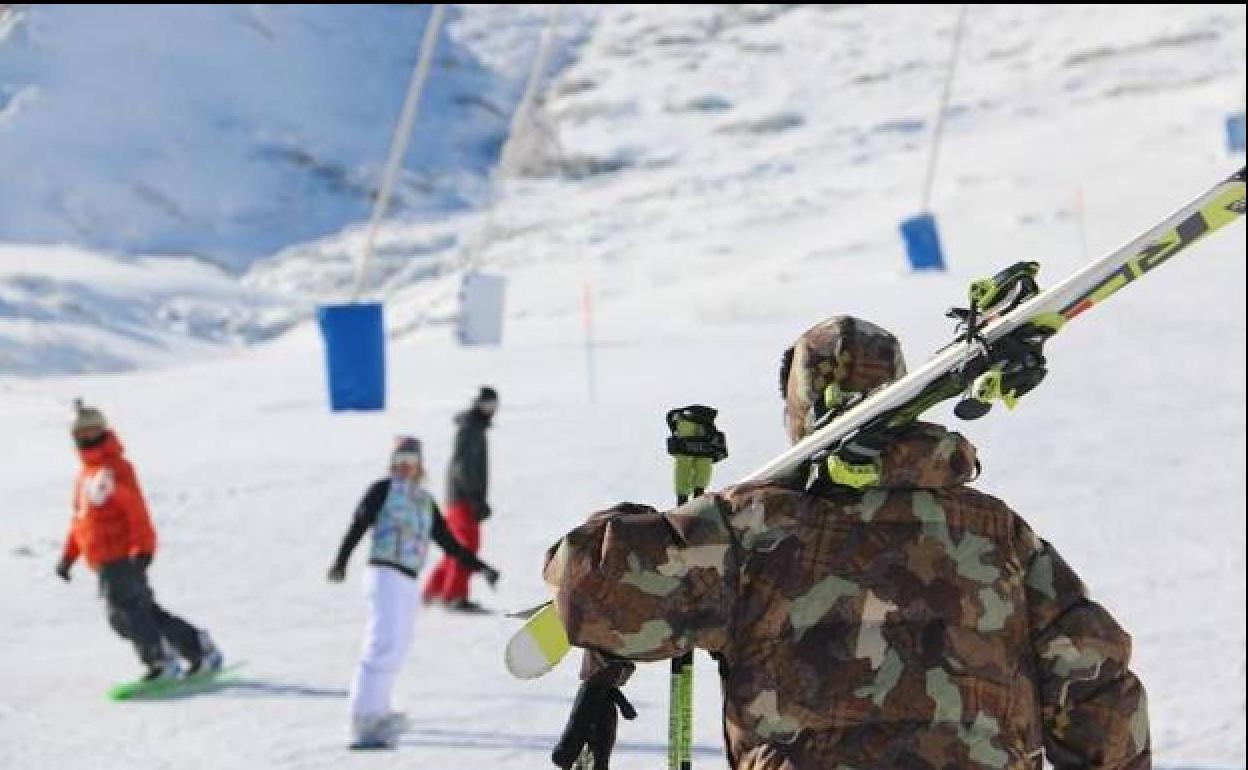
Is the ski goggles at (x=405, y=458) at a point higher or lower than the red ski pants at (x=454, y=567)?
higher

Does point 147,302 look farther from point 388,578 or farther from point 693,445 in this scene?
point 693,445

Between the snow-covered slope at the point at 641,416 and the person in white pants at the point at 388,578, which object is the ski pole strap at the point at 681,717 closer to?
the snow-covered slope at the point at 641,416

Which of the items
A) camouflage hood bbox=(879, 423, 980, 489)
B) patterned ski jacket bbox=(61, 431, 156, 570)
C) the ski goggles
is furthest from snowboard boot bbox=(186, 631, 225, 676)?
camouflage hood bbox=(879, 423, 980, 489)

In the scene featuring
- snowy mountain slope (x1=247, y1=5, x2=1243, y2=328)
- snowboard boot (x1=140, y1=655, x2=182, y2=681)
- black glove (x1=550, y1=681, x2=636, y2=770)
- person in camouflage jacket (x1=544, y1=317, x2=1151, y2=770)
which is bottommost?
snowboard boot (x1=140, y1=655, x2=182, y2=681)

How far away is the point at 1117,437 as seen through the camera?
15.1 metres

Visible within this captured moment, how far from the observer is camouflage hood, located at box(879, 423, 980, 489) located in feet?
8.91

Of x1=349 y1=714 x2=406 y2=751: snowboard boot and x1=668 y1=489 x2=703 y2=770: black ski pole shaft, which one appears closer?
x1=668 y1=489 x2=703 y2=770: black ski pole shaft

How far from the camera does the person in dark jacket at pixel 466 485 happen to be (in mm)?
10719

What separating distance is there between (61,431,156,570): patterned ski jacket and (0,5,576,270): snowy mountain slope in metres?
23.8

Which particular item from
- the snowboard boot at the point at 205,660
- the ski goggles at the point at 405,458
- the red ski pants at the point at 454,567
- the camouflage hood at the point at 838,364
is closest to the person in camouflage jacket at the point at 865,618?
the camouflage hood at the point at 838,364

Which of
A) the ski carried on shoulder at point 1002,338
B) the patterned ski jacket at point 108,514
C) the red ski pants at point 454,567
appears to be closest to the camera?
the ski carried on shoulder at point 1002,338

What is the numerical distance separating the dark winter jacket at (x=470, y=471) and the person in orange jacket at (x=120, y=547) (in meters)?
2.33

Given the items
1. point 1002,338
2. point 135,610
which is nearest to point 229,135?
point 135,610

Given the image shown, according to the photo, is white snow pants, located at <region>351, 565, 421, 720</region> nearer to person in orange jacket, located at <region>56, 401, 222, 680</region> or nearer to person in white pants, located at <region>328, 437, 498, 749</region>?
person in white pants, located at <region>328, 437, 498, 749</region>
